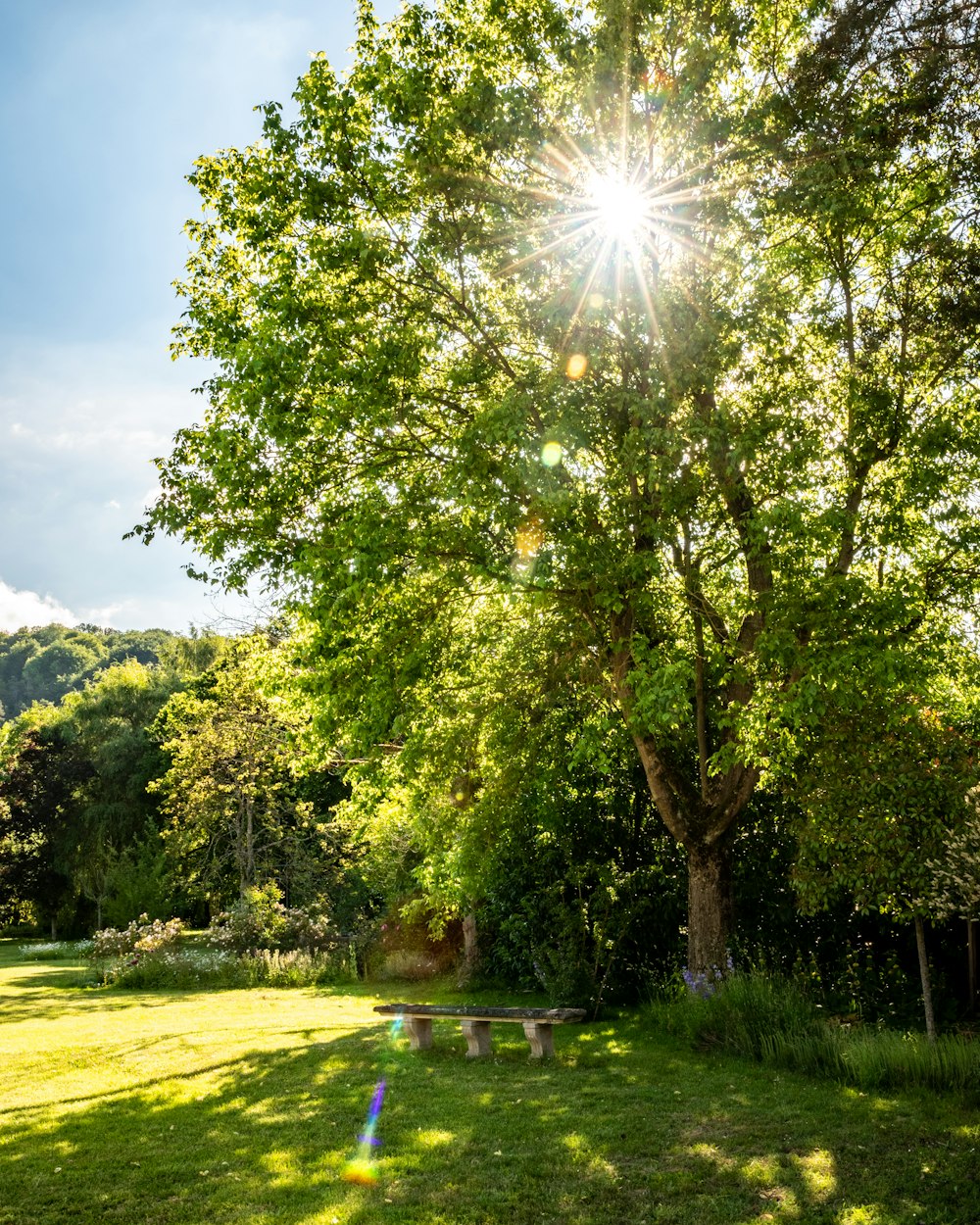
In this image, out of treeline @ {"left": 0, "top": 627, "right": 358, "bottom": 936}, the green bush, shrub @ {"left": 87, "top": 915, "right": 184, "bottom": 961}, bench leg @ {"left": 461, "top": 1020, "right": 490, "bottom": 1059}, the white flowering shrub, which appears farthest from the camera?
treeline @ {"left": 0, "top": 627, "right": 358, "bottom": 936}

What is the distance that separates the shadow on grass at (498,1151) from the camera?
206 inches

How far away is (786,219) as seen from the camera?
10.9 meters

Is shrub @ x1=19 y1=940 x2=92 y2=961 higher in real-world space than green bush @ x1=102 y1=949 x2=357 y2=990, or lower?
lower

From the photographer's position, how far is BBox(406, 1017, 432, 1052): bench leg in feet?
34.7

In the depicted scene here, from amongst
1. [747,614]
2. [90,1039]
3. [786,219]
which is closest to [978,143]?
[786,219]

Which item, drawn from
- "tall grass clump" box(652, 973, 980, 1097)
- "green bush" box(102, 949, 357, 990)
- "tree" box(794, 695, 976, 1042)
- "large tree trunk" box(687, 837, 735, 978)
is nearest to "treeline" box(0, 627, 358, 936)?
"green bush" box(102, 949, 357, 990)

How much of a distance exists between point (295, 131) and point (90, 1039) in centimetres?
1134

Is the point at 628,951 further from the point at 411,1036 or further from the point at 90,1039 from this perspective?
the point at 90,1039

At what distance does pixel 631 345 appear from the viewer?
10.5 metres

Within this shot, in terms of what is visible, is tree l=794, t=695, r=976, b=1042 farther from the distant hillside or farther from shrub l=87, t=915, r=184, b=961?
the distant hillside

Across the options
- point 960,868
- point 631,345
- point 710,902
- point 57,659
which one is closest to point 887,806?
point 960,868

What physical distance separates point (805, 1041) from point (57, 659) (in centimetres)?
9914

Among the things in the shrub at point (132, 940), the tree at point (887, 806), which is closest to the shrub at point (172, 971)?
the shrub at point (132, 940)

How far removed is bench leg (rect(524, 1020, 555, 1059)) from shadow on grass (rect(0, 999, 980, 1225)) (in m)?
0.45
